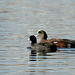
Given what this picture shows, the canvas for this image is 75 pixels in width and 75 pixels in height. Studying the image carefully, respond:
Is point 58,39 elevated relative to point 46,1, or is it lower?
lower

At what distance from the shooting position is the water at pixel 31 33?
53.9ft

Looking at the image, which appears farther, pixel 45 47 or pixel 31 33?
pixel 31 33

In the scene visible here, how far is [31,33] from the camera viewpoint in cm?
2534

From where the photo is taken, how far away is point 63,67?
54.3 ft

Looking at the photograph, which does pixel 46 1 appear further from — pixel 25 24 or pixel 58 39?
pixel 58 39

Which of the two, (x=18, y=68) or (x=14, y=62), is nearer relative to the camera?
(x=18, y=68)

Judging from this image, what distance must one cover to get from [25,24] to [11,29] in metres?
2.49

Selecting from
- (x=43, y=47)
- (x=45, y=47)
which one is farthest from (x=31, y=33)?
(x=45, y=47)

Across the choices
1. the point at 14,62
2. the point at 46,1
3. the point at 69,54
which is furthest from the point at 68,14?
the point at 14,62

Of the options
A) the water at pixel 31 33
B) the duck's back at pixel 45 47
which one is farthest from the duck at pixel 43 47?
the water at pixel 31 33

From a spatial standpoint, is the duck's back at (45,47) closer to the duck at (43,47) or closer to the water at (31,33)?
the duck at (43,47)

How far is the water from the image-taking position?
53.9 feet

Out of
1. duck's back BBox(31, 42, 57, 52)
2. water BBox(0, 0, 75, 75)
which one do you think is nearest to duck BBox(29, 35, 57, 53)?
duck's back BBox(31, 42, 57, 52)

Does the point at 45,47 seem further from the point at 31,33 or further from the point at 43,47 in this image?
the point at 31,33
